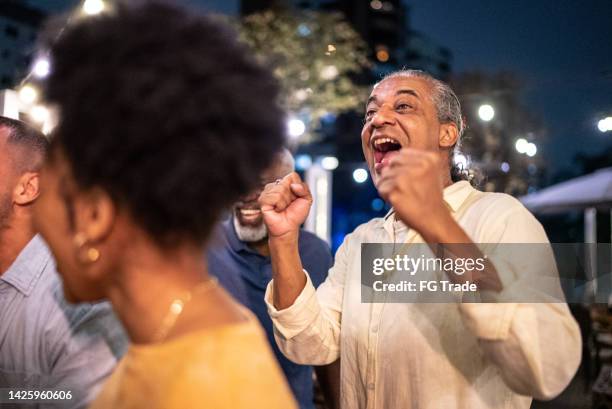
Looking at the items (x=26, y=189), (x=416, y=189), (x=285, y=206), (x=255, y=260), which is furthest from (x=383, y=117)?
(x=255, y=260)

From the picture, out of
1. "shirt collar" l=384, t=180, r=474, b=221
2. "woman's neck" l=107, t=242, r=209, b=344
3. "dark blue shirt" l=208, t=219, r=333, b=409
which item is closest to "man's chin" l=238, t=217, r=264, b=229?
"dark blue shirt" l=208, t=219, r=333, b=409

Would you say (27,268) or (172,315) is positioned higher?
(27,268)

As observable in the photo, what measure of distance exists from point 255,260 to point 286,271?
1384 mm

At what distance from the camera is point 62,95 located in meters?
0.94

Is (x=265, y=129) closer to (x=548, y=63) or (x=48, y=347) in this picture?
(x=48, y=347)

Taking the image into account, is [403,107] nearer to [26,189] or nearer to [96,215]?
Result: [96,215]

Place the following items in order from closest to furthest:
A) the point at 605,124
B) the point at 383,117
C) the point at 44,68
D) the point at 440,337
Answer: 1. the point at 44,68
2. the point at 440,337
3. the point at 383,117
4. the point at 605,124

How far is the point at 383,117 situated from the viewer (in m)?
2.01

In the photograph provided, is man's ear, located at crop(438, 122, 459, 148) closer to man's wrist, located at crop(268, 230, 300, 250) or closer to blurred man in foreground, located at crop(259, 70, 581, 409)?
blurred man in foreground, located at crop(259, 70, 581, 409)

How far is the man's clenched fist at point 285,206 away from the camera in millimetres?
1851

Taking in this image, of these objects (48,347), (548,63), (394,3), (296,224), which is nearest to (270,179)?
(296,224)

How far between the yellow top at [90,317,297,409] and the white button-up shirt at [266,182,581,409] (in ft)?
2.10

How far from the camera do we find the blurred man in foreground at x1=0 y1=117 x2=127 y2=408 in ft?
5.28

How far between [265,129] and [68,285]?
1.57 ft
